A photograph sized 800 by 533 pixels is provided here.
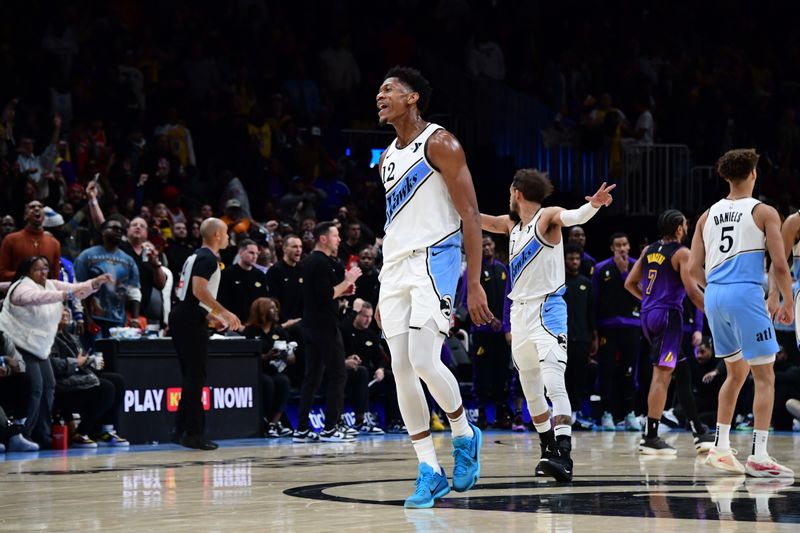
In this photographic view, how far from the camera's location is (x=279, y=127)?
17.5 metres

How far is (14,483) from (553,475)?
3405mm

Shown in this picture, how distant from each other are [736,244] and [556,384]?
57.8 inches

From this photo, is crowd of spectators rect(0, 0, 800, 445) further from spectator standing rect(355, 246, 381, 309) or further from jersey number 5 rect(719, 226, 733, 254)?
jersey number 5 rect(719, 226, 733, 254)

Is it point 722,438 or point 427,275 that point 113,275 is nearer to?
point 722,438

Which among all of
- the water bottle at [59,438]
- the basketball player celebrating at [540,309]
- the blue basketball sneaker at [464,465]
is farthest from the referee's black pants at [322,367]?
the blue basketball sneaker at [464,465]

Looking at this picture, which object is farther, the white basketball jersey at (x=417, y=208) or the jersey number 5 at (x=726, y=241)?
the jersey number 5 at (x=726, y=241)

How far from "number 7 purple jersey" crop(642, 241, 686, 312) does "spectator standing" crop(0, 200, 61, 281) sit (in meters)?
5.72

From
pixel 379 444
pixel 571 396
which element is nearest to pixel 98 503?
pixel 379 444

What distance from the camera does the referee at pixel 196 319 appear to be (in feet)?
35.0

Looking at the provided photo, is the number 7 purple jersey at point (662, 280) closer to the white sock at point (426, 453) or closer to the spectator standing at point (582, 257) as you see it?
the spectator standing at point (582, 257)

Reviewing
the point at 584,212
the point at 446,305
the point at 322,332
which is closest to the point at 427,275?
the point at 446,305

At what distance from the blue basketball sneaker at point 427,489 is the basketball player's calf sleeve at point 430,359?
38cm

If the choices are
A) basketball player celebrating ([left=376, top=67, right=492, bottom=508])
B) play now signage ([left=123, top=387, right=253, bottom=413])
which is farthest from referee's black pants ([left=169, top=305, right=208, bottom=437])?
basketball player celebrating ([left=376, top=67, right=492, bottom=508])

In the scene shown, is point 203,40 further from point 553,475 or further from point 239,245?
point 553,475
